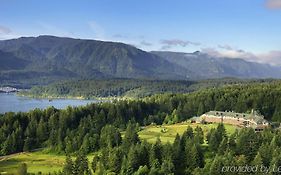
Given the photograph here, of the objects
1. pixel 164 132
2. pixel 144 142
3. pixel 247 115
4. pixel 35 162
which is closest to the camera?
→ pixel 144 142

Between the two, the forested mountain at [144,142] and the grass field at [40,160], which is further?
the grass field at [40,160]

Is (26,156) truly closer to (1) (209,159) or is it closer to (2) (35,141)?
(2) (35,141)

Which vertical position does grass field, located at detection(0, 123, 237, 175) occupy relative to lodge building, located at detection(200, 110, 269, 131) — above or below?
below

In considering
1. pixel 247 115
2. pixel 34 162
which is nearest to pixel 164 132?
pixel 247 115

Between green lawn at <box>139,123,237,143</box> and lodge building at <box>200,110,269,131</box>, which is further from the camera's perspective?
lodge building at <box>200,110,269,131</box>

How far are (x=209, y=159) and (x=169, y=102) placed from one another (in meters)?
77.7

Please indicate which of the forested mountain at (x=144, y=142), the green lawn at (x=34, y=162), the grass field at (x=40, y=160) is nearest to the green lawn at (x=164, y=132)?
the grass field at (x=40, y=160)

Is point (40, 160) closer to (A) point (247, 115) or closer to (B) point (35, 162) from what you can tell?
Answer: (B) point (35, 162)

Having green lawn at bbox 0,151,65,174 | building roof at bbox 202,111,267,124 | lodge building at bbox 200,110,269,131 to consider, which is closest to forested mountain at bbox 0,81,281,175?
green lawn at bbox 0,151,65,174

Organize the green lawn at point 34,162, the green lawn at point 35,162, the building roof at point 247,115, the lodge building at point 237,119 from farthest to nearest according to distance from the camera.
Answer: the building roof at point 247,115
the lodge building at point 237,119
the green lawn at point 34,162
the green lawn at point 35,162

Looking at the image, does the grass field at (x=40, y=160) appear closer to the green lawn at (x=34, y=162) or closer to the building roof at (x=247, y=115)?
the green lawn at (x=34, y=162)

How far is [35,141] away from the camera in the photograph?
104m

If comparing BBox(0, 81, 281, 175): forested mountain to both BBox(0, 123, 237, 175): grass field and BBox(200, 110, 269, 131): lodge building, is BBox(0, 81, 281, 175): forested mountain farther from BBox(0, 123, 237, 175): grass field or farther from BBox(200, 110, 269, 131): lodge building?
BBox(200, 110, 269, 131): lodge building

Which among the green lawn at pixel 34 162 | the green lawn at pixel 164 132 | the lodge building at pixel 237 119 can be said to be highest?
the lodge building at pixel 237 119
